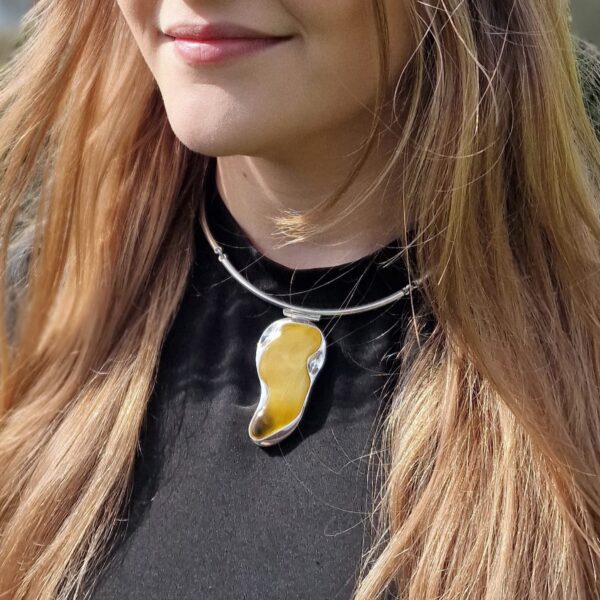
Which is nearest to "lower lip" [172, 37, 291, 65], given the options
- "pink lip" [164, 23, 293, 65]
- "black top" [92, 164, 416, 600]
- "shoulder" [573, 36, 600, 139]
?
"pink lip" [164, 23, 293, 65]

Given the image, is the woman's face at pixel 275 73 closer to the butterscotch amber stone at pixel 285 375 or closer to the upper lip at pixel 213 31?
the upper lip at pixel 213 31

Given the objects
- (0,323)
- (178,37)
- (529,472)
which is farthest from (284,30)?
(0,323)

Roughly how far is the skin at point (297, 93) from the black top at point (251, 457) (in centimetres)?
10

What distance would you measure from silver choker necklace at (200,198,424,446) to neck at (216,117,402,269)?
7 cm

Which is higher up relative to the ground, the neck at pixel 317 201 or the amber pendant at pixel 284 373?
the neck at pixel 317 201

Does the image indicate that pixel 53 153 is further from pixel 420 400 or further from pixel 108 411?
pixel 420 400

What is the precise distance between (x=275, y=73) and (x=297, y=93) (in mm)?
35

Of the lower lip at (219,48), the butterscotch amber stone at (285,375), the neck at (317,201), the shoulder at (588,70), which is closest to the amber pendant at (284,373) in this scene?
the butterscotch amber stone at (285,375)

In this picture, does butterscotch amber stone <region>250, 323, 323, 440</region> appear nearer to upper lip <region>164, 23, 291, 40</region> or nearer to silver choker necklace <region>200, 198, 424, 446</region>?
silver choker necklace <region>200, 198, 424, 446</region>

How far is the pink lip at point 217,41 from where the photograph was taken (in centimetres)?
101

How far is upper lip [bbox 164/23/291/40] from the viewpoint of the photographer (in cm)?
100

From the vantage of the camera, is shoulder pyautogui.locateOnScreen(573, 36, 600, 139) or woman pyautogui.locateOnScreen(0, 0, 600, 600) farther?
shoulder pyautogui.locateOnScreen(573, 36, 600, 139)

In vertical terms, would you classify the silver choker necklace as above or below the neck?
below

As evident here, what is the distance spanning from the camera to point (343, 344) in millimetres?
1181
